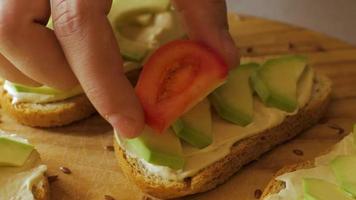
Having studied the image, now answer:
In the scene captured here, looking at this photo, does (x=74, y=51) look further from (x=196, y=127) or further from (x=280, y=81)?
(x=280, y=81)

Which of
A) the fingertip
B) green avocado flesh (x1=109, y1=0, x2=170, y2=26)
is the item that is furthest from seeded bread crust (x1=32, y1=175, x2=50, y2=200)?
green avocado flesh (x1=109, y1=0, x2=170, y2=26)

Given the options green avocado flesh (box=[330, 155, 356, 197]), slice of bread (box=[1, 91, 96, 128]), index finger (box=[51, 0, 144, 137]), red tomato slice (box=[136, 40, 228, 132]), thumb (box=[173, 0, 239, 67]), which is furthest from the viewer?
slice of bread (box=[1, 91, 96, 128])

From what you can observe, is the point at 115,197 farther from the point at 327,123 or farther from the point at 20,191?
the point at 327,123

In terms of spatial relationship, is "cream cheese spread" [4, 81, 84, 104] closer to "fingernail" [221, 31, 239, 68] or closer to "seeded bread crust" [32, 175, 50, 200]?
"seeded bread crust" [32, 175, 50, 200]

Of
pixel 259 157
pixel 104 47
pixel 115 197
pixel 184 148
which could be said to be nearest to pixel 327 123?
pixel 259 157

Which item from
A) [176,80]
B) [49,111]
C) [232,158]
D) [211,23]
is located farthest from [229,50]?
[49,111]

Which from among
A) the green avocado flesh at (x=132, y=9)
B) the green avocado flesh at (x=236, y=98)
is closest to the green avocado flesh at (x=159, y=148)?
the green avocado flesh at (x=236, y=98)
